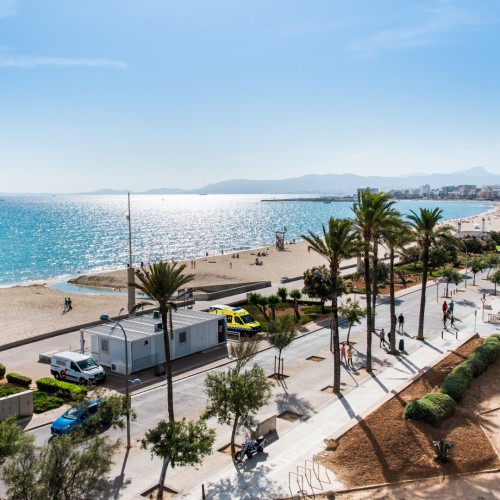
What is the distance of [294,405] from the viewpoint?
22.1m

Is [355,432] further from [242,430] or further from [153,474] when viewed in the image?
[153,474]

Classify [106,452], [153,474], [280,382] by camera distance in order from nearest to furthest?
1. [106,452]
2. [153,474]
3. [280,382]

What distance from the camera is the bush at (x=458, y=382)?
21.1 m

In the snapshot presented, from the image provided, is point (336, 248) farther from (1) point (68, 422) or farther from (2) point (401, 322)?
(2) point (401, 322)

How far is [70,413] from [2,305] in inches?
1351

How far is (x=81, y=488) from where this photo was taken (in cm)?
1130

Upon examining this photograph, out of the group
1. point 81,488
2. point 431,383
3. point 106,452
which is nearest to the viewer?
point 81,488

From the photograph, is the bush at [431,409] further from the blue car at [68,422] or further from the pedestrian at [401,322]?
the pedestrian at [401,322]

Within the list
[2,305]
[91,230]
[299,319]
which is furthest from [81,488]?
[91,230]

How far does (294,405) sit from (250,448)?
212 inches

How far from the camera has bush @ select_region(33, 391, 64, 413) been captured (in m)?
21.7

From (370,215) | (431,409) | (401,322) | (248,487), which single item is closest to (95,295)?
(401,322)

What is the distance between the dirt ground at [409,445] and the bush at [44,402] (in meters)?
12.1

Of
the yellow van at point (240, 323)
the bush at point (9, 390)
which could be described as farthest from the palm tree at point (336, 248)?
the bush at point (9, 390)
